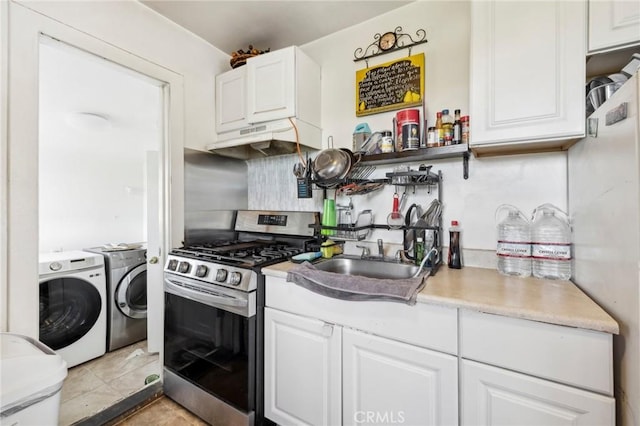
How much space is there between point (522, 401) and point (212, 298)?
53.6 inches

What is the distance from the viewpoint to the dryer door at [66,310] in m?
2.01

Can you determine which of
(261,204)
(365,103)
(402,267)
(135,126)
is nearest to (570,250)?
(402,267)

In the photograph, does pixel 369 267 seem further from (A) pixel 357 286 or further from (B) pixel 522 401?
(B) pixel 522 401

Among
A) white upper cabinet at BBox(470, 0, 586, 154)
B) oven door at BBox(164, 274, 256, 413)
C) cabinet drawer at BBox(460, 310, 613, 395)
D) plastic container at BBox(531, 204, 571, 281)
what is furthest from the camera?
oven door at BBox(164, 274, 256, 413)

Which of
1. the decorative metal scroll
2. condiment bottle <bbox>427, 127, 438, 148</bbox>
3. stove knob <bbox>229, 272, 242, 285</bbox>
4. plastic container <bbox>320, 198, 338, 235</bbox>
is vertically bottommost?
stove knob <bbox>229, 272, 242, 285</bbox>

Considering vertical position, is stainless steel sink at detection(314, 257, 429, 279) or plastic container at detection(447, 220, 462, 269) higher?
plastic container at detection(447, 220, 462, 269)

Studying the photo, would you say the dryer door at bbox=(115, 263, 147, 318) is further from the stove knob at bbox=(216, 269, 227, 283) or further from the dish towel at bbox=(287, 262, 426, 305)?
the dish towel at bbox=(287, 262, 426, 305)

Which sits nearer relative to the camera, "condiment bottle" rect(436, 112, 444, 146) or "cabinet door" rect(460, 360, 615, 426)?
"cabinet door" rect(460, 360, 615, 426)

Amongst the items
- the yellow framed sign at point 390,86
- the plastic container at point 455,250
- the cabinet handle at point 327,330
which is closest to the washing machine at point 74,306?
the cabinet handle at point 327,330

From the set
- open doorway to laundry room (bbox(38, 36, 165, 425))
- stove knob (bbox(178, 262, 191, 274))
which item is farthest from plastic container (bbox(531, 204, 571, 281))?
open doorway to laundry room (bbox(38, 36, 165, 425))

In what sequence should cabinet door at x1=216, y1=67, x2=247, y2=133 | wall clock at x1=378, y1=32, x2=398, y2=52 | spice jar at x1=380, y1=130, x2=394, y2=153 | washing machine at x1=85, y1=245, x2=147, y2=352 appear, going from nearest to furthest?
spice jar at x1=380, y1=130, x2=394, y2=153
wall clock at x1=378, y1=32, x2=398, y2=52
cabinet door at x1=216, y1=67, x2=247, y2=133
washing machine at x1=85, y1=245, x2=147, y2=352

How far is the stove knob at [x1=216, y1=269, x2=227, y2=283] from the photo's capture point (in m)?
1.41

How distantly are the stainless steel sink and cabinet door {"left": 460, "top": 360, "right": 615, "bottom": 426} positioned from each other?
0.56 m

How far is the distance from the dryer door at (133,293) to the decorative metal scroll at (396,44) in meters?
2.67
